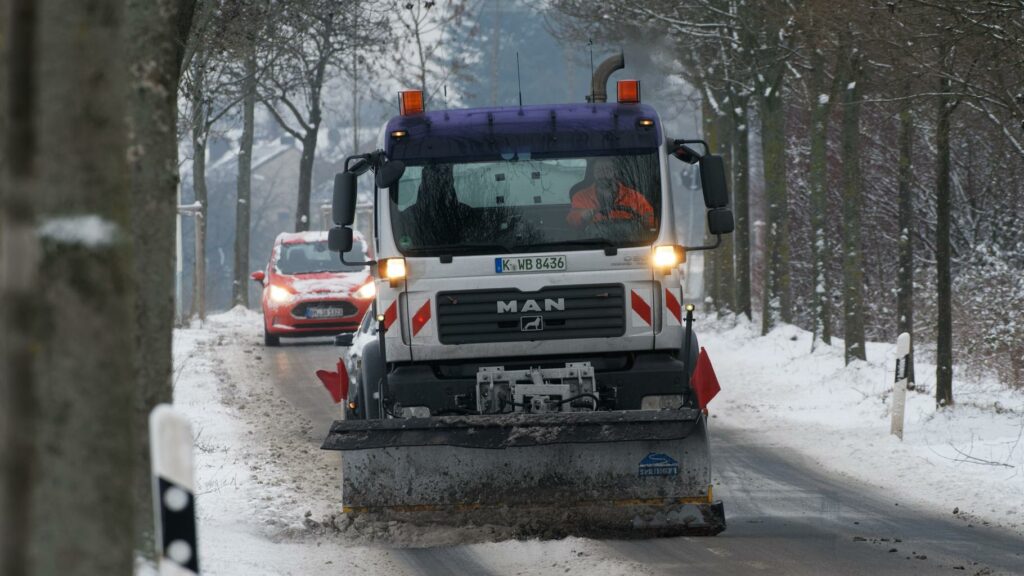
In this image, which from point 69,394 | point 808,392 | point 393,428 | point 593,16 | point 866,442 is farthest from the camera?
point 593,16

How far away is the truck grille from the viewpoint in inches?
387

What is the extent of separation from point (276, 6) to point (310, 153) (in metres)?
19.9

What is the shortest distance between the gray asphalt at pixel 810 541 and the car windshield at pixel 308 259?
46.9 ft

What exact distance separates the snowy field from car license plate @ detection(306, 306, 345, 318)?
72.9 inches

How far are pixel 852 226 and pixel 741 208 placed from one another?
827 cm

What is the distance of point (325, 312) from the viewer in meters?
24.1

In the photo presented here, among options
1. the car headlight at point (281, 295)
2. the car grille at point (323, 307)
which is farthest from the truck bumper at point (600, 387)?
the car headlight at point (281, 295)

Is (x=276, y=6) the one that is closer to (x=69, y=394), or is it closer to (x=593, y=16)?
(x=593, y=16)

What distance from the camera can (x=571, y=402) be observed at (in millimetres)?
9711

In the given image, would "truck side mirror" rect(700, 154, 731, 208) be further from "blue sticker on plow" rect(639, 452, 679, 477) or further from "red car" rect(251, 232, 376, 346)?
"red car" rect(251, 232, 376, 346)

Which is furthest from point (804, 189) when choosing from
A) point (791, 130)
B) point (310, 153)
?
point (310, 153)

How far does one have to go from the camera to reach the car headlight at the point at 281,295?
24.2 meters

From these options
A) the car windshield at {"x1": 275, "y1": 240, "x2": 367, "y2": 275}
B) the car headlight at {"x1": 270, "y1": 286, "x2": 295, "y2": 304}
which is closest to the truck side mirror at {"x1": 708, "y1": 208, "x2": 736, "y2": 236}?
the car headlight at {"x1": 270, "y1": 286, "x2": 295, "y2": 304}

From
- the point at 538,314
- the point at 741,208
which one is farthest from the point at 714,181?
the point at 741,208
